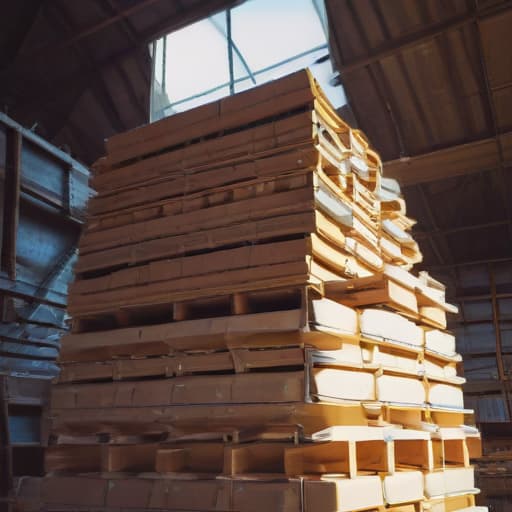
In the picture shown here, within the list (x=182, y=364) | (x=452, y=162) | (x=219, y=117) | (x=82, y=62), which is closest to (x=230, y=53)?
(x=82, y=62)

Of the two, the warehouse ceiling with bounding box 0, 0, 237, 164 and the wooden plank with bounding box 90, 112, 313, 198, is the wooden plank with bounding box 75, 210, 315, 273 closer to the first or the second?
the wooden plank with bounding box 90, 112, 313, 198

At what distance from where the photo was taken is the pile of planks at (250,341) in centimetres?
309

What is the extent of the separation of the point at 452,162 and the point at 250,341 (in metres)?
5.93

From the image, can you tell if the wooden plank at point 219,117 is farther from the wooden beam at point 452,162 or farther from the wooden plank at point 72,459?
the wooden beam at point 452,162

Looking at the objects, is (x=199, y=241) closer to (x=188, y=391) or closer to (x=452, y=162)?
(x=188, y=391)

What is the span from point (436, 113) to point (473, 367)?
421 cm

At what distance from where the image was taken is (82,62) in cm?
1083

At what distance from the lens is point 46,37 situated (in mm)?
10281

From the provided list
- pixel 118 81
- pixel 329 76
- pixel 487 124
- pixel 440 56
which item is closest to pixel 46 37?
pixel 118 81

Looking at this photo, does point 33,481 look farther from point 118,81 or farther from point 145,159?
point 118,81

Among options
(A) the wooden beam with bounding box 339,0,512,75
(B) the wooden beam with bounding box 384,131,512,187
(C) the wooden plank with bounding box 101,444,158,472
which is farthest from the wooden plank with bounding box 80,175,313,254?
(B) the wooden beam with bounding box 384,131,512,187

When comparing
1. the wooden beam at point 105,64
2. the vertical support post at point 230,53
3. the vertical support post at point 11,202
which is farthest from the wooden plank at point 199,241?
the wooden beam at point 105,64

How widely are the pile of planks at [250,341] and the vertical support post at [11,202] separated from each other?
305cm

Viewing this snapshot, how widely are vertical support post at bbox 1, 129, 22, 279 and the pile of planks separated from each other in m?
→ 3.05
